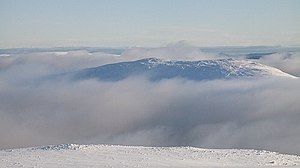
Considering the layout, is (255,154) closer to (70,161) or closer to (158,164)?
(158,164)

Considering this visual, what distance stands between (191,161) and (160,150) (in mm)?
7649

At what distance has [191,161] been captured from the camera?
44.1 meters

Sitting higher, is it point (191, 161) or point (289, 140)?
point (191, 161)

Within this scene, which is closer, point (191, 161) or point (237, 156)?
point (191, 161)

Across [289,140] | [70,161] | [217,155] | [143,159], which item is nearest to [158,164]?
[143,159]

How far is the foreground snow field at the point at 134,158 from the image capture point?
40.4m

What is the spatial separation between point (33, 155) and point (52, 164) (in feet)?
27.0

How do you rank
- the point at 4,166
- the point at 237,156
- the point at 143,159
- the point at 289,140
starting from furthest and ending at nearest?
the point at 289,140 → the point at 237,156 → the point at 143,159 → the point at 4,166

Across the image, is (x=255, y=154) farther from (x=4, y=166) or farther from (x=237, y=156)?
(x=4, y=166)

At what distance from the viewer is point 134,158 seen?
44500 mm

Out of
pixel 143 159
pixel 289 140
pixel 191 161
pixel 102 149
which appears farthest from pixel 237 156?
pixel 289 140

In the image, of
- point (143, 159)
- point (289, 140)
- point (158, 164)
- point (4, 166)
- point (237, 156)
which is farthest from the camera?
point (289, 140)

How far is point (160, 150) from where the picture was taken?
5134cm

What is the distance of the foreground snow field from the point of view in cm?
4038
